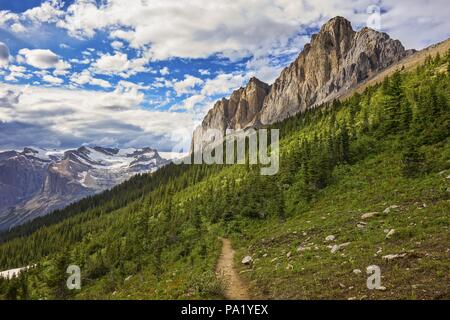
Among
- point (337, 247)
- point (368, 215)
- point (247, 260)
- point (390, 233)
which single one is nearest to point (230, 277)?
point (247, 260)

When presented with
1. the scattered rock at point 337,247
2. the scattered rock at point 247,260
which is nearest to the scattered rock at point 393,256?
the scattered rock at point 337,247

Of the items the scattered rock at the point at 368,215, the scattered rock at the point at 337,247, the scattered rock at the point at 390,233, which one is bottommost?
the scattered rock at the point at 337,247

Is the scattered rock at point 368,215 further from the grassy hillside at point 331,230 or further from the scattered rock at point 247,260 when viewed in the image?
the scattered rock at point 247,260

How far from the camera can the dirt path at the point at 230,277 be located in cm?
1884

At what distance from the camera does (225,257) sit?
3148 cm

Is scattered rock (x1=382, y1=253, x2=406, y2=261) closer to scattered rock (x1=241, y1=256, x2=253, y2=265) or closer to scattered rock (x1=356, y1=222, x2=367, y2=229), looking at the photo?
scattered rock (x1=356, y1=222, x2=367, y2=229)

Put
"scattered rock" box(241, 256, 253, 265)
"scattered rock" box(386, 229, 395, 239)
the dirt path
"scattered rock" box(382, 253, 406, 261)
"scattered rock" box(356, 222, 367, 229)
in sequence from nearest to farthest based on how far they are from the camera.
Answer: "scattered rock" box(382, 253, 406, 261)
the dirt path
"scattered rock" box(386, 229, 395, 239)
"scattered rock" box(356, 222, 367, 229)
"scattered rock" box(241, 256, 253, 265)

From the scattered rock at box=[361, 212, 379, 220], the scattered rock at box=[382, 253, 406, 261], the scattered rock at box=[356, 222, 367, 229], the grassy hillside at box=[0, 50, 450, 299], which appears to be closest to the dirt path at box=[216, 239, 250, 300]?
the grassy hillside at box=[0, 50, 450, 299]

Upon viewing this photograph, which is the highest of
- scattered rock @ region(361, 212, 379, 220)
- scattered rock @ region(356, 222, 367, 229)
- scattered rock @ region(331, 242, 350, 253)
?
scattered rock @ region(361, 212, 379, 220)

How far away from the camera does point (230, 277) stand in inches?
918

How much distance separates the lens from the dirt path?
18844mm

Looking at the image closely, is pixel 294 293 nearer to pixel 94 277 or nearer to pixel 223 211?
pixel 223 211

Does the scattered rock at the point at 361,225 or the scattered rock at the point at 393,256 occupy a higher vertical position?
the scattered rock at the point at 361,225
